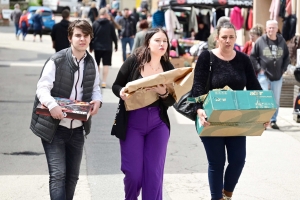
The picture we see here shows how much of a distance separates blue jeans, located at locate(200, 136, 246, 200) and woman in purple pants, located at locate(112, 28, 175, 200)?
484 mm

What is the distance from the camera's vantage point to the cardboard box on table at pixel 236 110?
18.3 feet

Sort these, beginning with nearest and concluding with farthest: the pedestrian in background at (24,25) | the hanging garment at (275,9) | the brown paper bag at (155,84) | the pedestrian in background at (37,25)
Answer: the brown paper bag at (155,84)
the hanging garment at (275,9)
the pedestrian in background at (24,25)
the pedestrian in background at (37,25)

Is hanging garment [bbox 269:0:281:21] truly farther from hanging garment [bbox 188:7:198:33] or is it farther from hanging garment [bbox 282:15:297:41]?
hanging garment [bbox 188:7:198:33]

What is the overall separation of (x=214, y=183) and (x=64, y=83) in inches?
65.6

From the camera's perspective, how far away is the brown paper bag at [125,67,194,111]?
17.9 feet

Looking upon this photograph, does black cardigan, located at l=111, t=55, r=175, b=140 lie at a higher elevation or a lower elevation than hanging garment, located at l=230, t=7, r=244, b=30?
higher

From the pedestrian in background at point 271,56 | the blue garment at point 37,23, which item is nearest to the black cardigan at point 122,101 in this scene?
the pedestrian in background at point 271,56

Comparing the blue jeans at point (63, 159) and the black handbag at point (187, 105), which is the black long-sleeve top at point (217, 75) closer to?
the black handbag at point (187, 105)

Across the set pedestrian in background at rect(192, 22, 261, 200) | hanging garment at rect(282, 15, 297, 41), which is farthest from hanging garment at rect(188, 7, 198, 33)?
pedestrian in background at rect(192, 22, 261, 200)

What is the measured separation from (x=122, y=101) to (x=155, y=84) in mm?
393

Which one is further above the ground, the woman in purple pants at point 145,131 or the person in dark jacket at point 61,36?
the woman in purple pants at point 145,131

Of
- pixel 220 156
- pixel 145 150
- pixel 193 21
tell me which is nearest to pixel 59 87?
pixel 145 150

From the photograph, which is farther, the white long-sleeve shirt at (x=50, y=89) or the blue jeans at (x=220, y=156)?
the blue jeans at (x=220, y=156)

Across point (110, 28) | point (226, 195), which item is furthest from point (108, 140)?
point (110, 28)
